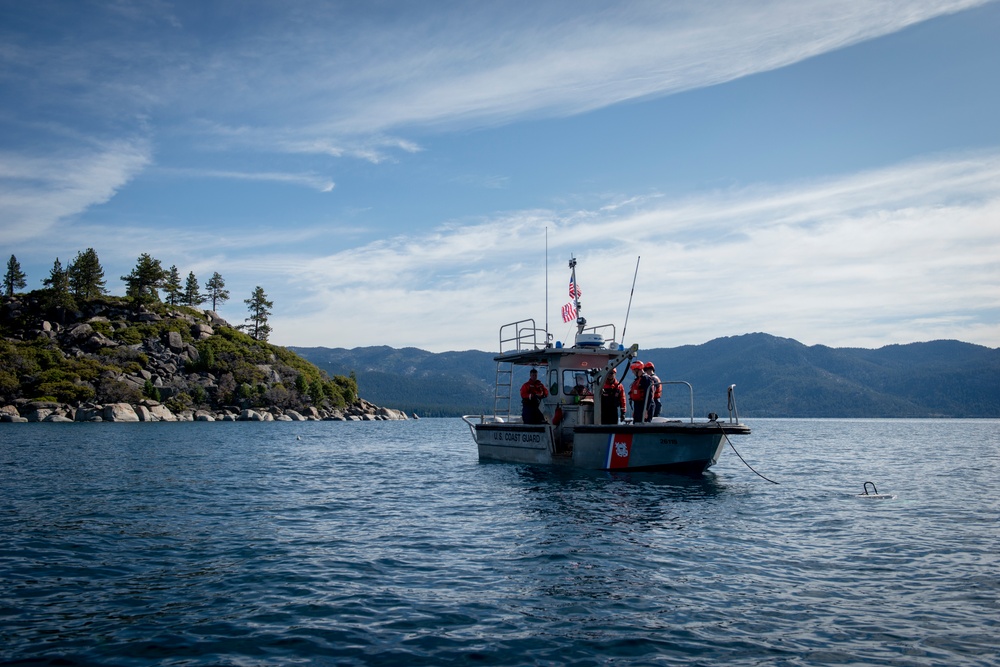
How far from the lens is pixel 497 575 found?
10672mm

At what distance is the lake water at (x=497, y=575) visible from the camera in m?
7.50

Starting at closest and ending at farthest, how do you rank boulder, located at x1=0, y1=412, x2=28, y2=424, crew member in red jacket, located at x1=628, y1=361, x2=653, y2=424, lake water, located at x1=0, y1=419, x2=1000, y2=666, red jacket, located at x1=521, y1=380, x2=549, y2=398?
lake water, located at x1=0, y1=419, x2=1000, y2=666 → crew member in red jacket, located at x1=628, y1=361, x2=653, y2=424 → red jacket, located at x1=521, y1=380, x2=549, y2=398 → boulder, located at x1=0, y1=412, x2=28, y2=424

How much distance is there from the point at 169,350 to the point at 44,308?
24.7m

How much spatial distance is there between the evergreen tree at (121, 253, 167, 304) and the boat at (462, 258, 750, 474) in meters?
118

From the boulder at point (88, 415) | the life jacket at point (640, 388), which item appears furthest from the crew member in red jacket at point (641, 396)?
the boulder at point (88, 415)

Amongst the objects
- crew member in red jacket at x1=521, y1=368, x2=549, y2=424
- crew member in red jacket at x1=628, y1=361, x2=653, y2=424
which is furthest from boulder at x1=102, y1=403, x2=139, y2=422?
crew member in red jacket at x1=628, y1=361, x2=653, y2=424

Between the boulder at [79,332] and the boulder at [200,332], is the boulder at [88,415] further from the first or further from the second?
the boulder at [200,332]

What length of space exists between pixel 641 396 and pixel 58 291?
5100 inches

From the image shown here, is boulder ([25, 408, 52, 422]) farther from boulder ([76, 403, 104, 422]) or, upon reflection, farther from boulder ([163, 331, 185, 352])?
boulder ([163, 331, 185, 352])

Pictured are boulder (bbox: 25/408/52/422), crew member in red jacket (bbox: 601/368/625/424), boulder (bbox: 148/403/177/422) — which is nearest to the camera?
crew member in red jacket (bbox: 601/368/625/424)

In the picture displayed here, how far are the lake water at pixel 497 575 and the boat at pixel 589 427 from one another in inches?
70.0

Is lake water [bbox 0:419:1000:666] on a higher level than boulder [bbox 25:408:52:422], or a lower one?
lower

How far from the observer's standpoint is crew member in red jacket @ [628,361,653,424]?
2358 cm

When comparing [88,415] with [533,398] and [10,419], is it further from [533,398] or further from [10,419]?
[533,398]
